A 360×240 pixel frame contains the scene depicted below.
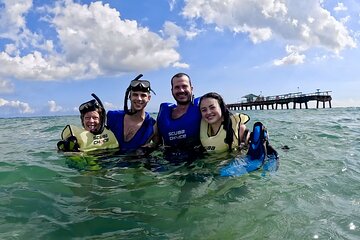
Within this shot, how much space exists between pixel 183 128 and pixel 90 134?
1878 mm

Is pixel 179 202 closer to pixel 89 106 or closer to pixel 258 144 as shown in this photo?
pixel 258 144

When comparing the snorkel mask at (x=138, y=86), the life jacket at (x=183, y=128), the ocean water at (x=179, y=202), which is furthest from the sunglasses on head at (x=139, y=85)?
the ocean water at (x=179, y=202)

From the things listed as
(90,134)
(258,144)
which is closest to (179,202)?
(258,144)

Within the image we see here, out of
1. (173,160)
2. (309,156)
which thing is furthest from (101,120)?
(309,156)

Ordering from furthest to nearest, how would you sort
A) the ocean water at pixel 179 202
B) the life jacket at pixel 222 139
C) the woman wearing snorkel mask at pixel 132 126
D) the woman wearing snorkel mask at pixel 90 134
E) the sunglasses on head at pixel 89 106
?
1. the woman wearing snorkel mask at pixel 132 126
2. the woman wearing snorkel mask at pixel 90 134
3. the sunglasses on head at pixel 89 106
4. the life jacket at pixel 222 139
5. the ocean water at pixel 179 202

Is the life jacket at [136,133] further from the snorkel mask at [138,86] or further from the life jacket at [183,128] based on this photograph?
the snorkel mask at [138,86]

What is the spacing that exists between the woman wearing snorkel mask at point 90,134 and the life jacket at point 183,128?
1066mm

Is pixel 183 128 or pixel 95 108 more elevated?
pixel 95 108

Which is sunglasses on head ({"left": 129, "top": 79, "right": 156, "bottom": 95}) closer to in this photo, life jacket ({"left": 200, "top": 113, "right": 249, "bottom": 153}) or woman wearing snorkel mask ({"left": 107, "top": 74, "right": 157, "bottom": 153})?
woman wearing snorkel mask ({"left": 107, "top": 74, "right": 157, "bottom": 153})

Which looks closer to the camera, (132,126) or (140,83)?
(140,83)

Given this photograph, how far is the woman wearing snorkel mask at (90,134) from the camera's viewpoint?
630cm

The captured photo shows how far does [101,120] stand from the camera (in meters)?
6.51

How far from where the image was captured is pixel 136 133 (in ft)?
21.5

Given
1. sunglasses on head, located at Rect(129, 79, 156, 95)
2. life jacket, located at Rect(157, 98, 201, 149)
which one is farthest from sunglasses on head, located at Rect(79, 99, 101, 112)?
life jacket, located at Rect(157, 98, 201, 149)
